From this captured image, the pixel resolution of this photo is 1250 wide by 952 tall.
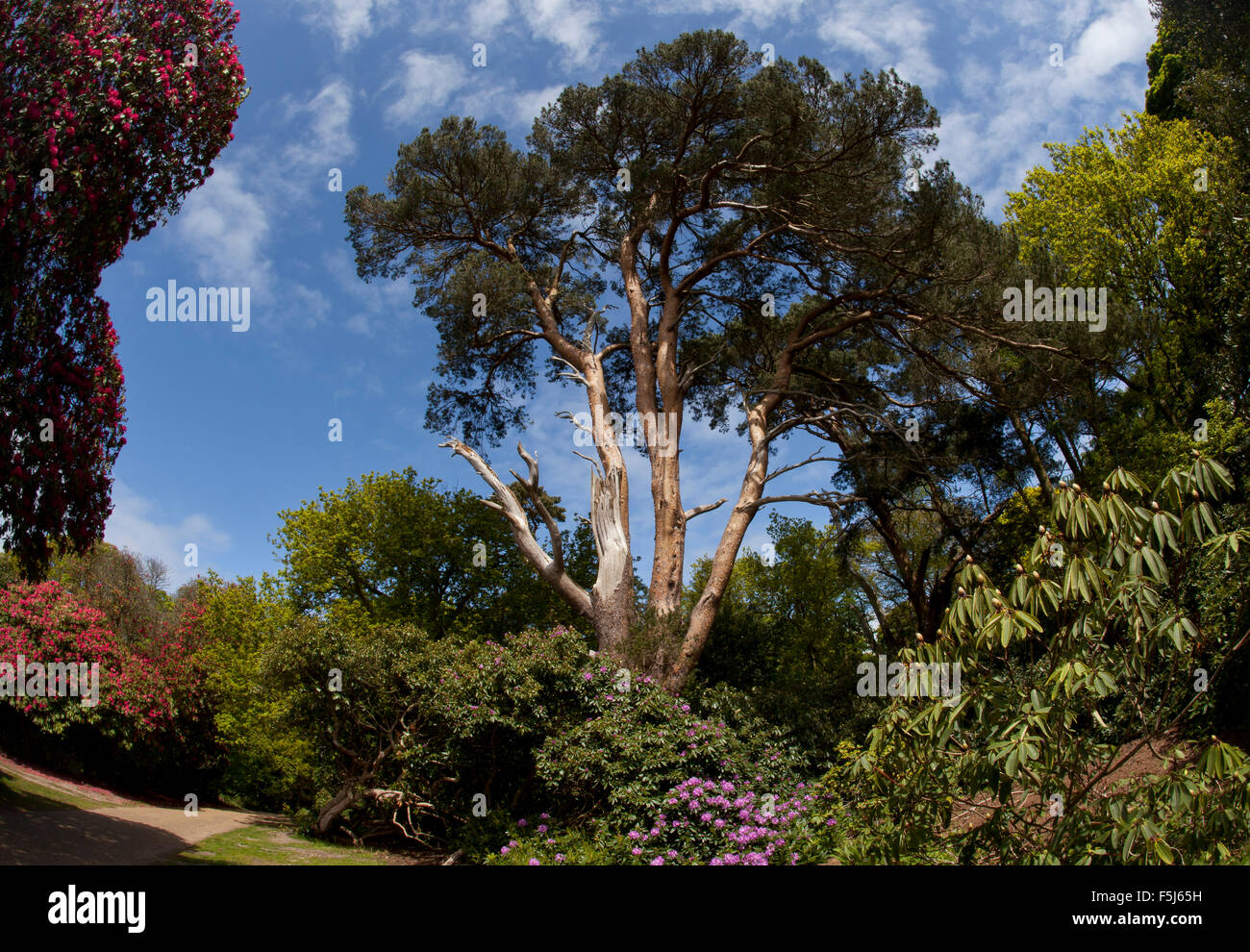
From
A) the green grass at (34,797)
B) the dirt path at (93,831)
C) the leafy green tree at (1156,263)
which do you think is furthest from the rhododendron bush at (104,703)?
the leafy green tree at (1156,263)

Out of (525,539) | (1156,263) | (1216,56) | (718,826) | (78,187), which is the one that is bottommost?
(718,826)

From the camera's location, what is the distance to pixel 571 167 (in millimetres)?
16828

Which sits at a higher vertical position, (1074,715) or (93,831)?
(1074,715)

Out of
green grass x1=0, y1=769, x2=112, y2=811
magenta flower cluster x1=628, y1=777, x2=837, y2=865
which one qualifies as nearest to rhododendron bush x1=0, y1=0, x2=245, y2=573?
green grass x1=0, y1=769, x2=112, y2=811

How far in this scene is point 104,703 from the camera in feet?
58.1

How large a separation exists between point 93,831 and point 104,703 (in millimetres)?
7607

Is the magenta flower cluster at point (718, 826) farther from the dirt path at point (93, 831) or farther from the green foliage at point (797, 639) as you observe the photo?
the dirt path at point (93, 831)

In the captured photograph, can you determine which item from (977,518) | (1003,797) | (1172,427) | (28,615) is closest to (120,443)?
(28,615)

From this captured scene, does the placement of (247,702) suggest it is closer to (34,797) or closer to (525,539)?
(34,797)

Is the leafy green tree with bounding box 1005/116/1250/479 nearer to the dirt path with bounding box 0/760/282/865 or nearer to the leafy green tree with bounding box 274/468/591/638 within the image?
the leafy green tree with bounding box 274/468/591/638

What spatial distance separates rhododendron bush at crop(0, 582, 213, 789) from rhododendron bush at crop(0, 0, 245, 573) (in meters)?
9.06

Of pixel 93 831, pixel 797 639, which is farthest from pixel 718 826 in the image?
pixel 797 639

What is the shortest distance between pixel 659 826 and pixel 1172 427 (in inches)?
548

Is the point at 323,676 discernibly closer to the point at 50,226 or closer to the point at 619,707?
the point at 619,707
